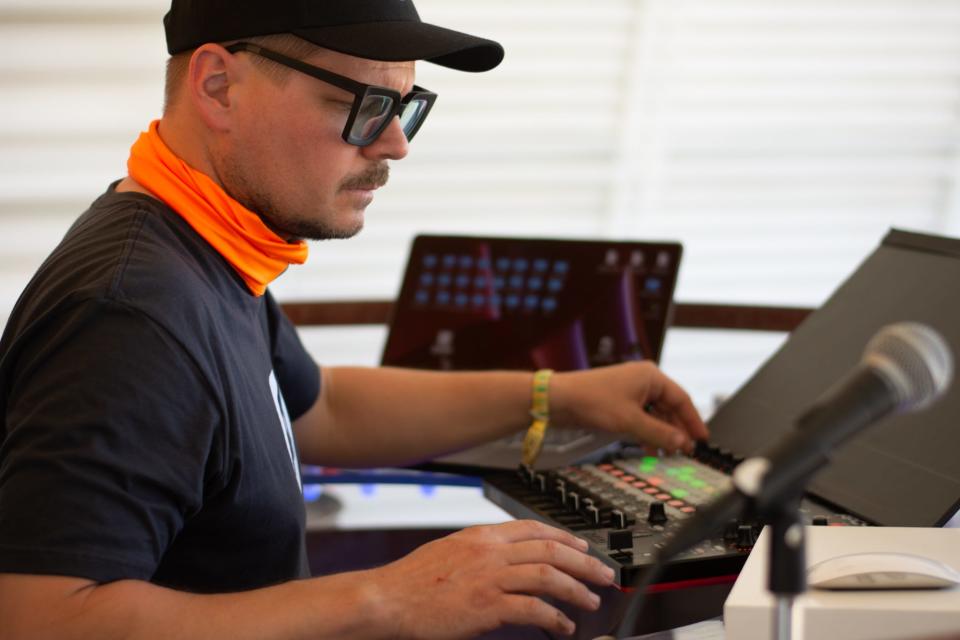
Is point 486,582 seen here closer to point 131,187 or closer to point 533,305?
point 131,187

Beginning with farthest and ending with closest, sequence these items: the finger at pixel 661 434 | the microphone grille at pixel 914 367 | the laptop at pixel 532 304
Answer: the laptop at pixel 532 304 < the finger at pixel 661 434 < the microphone grille at pixel 914 367

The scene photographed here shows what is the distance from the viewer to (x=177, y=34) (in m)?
1.27

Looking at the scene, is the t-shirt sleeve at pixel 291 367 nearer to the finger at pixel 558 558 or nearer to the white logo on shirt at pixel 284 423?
the white logo on shirt at pixel 284 423

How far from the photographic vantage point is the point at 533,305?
1.87m

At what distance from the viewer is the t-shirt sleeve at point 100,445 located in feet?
3.06

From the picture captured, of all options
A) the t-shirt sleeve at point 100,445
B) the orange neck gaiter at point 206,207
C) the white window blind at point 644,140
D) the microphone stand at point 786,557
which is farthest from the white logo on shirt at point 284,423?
the white window blind at point 644,140

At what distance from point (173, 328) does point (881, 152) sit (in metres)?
2.18

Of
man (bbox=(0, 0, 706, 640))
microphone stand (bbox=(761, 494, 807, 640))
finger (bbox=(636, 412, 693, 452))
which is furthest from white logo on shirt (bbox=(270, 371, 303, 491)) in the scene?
microphone stand (bbox=(761, 494, 807, 640))

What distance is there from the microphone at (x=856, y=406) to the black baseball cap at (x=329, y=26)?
673 mm

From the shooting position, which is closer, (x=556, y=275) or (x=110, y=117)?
(x=556, y=275)

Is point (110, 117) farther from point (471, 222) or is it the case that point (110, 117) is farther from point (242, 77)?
point (242, 77)

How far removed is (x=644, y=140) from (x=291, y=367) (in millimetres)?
1355

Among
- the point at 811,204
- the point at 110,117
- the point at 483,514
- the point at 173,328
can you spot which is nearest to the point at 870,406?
the point at 173,328

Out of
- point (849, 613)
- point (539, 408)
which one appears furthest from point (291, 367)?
point (849, 613)
